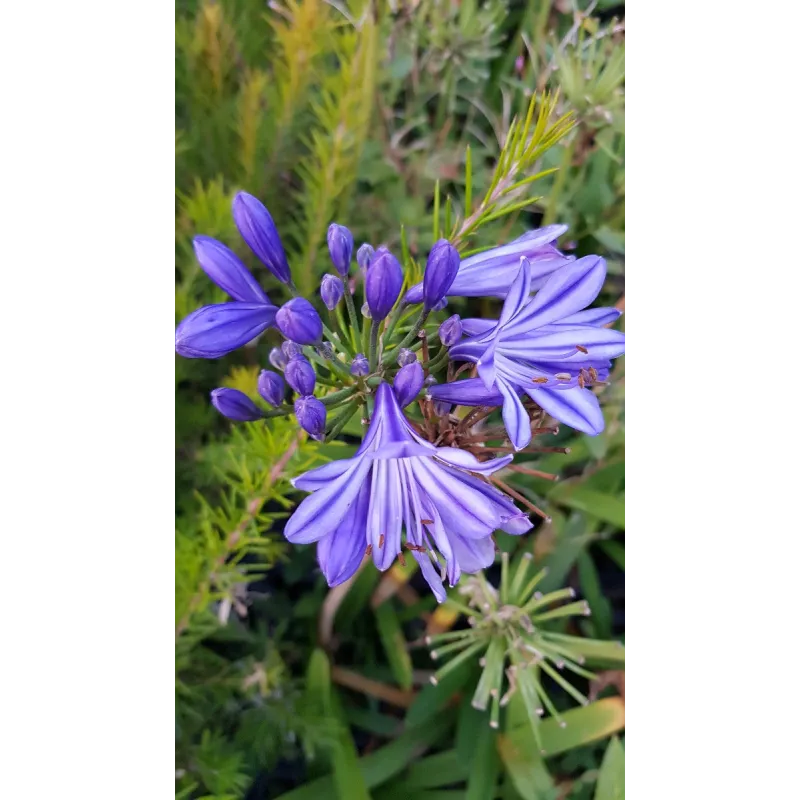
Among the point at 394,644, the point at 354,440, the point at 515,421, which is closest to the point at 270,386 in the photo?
the point at 515,421

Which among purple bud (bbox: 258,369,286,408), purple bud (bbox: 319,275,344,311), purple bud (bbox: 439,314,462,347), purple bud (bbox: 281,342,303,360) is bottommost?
purple bud (bbox: 258,369,286,408)

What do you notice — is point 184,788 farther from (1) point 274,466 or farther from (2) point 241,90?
(2) point 241,90

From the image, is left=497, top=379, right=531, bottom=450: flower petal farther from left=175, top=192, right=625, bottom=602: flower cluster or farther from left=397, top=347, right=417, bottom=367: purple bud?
left=397, top=347, right=417, bottom=367: purple bud

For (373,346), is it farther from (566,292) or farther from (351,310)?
(566,292)

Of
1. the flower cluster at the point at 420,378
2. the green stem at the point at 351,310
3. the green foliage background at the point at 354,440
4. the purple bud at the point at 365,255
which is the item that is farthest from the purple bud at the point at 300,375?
the green foliage background at the point at 354,440

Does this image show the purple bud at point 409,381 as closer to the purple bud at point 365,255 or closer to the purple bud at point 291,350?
the purple bud at point 291,350

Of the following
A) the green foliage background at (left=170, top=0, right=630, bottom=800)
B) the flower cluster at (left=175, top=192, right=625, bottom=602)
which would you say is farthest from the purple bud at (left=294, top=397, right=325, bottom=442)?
the green foliage background at (left=170, top=0, right=630, bottom=800)

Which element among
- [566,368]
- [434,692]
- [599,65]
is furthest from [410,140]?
[434,692]
